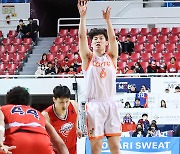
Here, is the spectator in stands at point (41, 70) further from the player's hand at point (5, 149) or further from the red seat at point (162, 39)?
the player's hand at point (5, 149)

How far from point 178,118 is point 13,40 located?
9582 mm

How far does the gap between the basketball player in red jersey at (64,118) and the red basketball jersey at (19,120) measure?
5.39 ft

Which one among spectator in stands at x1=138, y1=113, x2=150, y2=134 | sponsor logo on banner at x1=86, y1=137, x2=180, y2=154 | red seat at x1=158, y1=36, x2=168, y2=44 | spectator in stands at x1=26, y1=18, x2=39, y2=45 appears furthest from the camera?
spectator in stands at x1=26, y1=18, x2=39, y2=45

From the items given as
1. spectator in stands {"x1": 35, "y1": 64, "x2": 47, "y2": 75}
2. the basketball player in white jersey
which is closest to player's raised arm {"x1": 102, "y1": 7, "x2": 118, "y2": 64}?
the basketball player in white jersey

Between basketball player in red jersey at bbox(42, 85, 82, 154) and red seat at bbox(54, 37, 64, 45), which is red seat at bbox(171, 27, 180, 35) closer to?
red seat at bbox(54, 37, 64, 45)

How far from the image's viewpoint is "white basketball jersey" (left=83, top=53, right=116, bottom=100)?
6.82 m

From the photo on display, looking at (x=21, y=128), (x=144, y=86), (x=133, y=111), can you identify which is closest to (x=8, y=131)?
(x=21, y=128)

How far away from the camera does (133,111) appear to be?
46.6 ft

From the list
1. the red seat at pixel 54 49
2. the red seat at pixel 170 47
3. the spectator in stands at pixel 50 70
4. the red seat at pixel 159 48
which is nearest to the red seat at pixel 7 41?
the red seat at pixel 54 49

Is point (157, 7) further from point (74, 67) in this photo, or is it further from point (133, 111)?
point (133, 111)

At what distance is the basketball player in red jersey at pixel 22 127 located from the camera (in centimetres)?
504

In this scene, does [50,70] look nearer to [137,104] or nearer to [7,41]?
[137,104]

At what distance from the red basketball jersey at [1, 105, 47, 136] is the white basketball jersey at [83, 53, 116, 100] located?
1.75m

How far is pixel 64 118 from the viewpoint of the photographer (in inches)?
280
